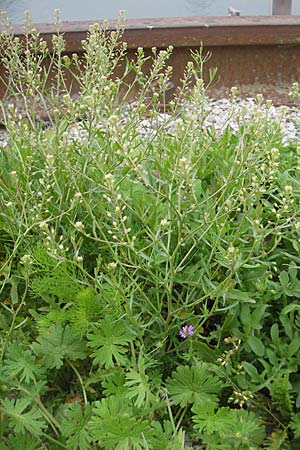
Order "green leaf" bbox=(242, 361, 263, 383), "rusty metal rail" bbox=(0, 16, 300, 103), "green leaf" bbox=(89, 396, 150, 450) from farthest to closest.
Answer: "rusty metal rail" bbox=(0, 16, 300, 103), "green leaf" bbox=(242, 361, 263, 383), "green leaf" bbox=(89, 396, 150, 450)

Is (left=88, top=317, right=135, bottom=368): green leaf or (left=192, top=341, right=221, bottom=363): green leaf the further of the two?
(left=192, top=341, right=221, bottom=363): green leaf

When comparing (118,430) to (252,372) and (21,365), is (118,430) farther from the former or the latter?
(252,372)

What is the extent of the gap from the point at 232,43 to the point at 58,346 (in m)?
3.62

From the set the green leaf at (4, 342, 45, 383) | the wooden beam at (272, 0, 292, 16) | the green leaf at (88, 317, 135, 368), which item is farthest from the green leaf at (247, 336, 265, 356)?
the wooden beam at (272, 0, 292, 16)

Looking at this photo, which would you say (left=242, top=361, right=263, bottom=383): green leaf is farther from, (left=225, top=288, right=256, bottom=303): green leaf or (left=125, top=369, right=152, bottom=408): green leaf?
(left=125, top=369, right=152, bottom=408): green leaf

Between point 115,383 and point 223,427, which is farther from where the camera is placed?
point 115,383

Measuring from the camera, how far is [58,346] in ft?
6.90

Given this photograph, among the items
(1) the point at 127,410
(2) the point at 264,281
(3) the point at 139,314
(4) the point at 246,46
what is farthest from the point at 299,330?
(4) the point at 246,46

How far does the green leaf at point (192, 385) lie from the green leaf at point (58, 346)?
0.28m

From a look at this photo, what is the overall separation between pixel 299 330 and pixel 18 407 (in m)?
0.89

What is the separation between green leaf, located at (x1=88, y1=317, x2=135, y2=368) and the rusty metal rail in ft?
11.0

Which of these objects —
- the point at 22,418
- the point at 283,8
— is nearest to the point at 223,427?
the point at 22,418

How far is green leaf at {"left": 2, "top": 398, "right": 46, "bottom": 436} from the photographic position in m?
1.89

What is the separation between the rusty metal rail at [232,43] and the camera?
16.7 ft
